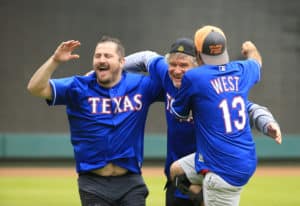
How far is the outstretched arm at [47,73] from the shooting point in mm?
5355

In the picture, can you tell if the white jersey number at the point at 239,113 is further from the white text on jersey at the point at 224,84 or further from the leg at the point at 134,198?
the leg at the point at 134,198

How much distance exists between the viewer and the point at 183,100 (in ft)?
16.5

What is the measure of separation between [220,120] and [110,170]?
110cm

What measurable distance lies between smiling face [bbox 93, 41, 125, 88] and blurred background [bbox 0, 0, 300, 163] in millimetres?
10083

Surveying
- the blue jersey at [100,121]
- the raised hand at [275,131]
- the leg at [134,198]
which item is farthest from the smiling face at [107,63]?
the raised hand at [275,131]

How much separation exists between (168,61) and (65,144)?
10.0 m

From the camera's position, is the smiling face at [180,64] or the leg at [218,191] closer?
the leg at [218,191]

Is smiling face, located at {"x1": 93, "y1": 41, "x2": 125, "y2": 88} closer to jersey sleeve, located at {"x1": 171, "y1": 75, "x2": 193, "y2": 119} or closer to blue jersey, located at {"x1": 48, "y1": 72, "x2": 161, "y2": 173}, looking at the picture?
blue jersey, located at {"x1": 48, "y1": 72, "x2": 161, "y2": 173}

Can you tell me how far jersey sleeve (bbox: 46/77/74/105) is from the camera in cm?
549

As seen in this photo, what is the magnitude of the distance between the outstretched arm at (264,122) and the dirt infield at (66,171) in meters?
8.77

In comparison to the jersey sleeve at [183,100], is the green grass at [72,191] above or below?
below

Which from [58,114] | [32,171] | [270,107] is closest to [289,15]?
[270,107]

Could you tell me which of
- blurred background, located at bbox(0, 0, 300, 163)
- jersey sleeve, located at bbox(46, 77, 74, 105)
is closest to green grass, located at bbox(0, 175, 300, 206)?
blurred background, located at bbox(0, 0, 300, 163)

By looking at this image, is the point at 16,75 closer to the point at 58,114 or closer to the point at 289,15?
the point at 58,114
